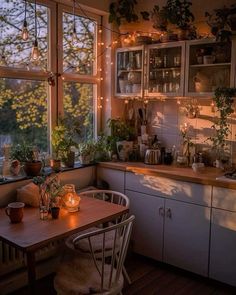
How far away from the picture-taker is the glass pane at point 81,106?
338cm

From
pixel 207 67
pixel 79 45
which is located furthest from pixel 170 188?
pixel 79 45

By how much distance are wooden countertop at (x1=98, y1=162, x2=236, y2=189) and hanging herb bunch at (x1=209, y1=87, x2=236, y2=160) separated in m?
0.21

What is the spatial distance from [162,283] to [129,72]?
1.99 m

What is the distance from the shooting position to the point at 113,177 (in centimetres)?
334

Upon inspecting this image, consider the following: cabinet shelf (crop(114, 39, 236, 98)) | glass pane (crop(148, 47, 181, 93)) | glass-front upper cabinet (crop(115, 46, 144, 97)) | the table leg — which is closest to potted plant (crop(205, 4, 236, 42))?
cabinet shelf (crop(114, 39, 236, 98))

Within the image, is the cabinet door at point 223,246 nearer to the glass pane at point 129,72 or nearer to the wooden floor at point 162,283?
the wooden floor at point 162,283

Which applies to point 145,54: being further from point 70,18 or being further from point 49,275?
point 49,275

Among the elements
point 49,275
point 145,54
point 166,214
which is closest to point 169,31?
point 145,54

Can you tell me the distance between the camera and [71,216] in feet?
7.62

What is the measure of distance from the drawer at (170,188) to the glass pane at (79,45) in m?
1.17

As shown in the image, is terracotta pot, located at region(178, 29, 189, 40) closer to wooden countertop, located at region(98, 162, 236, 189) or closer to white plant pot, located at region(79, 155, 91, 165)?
wooden countertop, located at region(98, 162, 236, 189)

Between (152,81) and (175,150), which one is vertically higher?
(152,81)

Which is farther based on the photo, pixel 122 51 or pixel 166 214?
pixel 122 51

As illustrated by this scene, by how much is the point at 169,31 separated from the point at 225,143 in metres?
1.17
